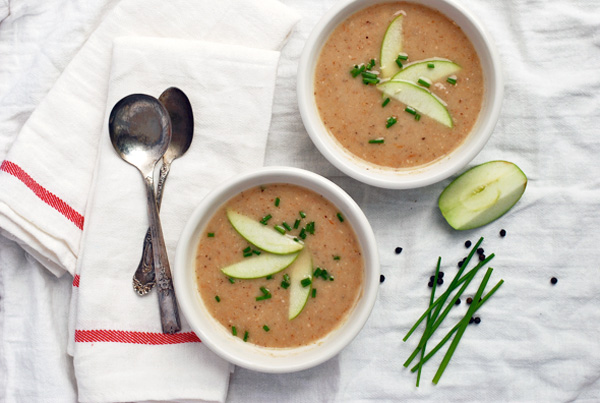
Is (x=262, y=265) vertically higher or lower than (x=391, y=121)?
lower

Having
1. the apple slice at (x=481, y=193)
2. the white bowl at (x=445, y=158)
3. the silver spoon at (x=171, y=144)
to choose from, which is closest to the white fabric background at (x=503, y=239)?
the apple slice at (x=481, y=193)

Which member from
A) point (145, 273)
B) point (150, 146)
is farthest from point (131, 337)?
point (150, 146)

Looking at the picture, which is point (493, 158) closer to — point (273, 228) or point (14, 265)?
point (273, 228)

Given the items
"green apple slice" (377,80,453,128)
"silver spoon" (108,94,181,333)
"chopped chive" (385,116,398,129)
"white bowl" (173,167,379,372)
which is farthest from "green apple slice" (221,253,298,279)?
"green apple slice" (377,80,453,128)

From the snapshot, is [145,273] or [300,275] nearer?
[300,275]

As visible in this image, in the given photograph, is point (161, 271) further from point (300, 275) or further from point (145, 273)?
point (300, 275)

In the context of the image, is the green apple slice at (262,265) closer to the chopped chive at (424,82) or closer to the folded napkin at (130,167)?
the folded napkin at (130,167)
